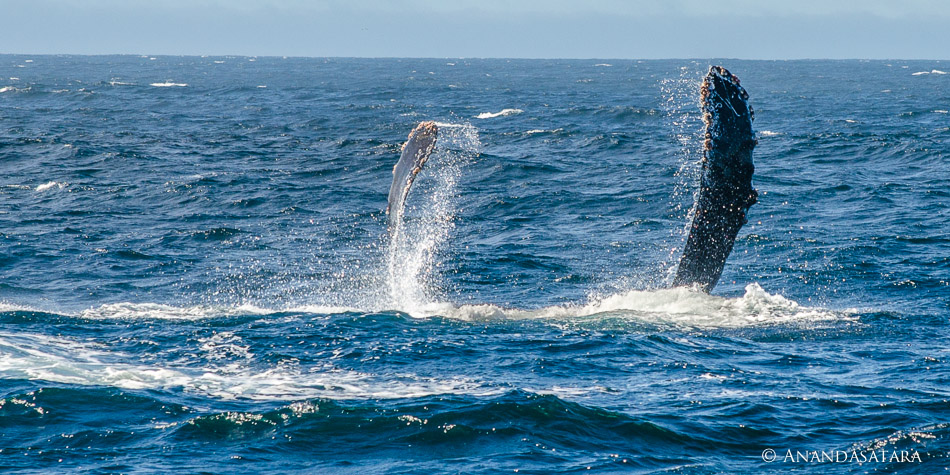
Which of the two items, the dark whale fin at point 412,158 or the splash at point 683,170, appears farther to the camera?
the splash at point 683,170

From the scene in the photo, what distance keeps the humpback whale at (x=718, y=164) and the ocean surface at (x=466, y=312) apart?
1919 mm

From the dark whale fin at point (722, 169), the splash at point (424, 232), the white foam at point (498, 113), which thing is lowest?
the splash at point (424, 232)

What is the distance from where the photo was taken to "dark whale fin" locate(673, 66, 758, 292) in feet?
42.2

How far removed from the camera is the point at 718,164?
13.5 meters

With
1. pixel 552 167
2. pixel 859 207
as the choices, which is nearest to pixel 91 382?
pixel 859 207

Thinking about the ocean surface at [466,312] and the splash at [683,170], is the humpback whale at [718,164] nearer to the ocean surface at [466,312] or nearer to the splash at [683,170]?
the splash at [683,170]

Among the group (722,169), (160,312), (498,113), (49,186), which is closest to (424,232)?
(160,312)

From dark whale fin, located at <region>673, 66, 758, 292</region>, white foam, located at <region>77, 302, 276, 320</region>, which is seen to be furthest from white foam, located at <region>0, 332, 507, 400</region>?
dark whale fin, located at <region>673, 66, 758, 292</region>

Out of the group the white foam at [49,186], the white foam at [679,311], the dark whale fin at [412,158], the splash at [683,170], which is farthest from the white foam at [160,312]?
the white foam at [49,186]

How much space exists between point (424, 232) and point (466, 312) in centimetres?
1048

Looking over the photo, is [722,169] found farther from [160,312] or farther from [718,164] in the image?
[160,312]

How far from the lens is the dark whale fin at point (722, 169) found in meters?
12.9

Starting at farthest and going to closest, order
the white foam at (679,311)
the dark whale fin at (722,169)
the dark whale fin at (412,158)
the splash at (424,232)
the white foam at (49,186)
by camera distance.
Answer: the white foam at (49,186)
the splash at (424,232)
the white foam at (679,311)
the dark whale fin at (412,158)
the dark whale fin at (722,169)

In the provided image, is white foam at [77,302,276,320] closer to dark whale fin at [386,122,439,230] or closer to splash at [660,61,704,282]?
dark whale fin at [386,122,439,230]
